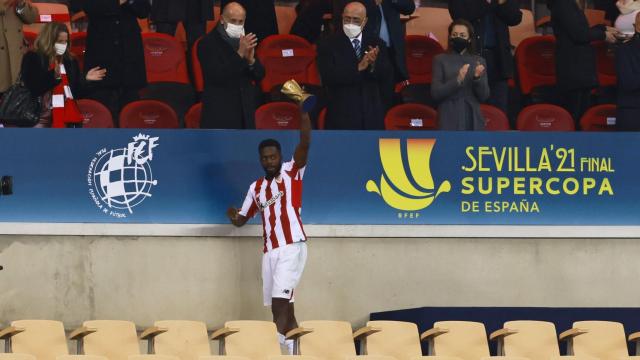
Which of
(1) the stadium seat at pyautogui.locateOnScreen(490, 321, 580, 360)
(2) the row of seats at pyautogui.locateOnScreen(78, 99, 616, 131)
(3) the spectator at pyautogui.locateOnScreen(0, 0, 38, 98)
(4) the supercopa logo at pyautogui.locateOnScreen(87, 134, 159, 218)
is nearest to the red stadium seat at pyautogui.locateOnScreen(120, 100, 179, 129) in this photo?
(2) the row of seats at pyautogui.locateOnScreen(78, 99, 616, 131)

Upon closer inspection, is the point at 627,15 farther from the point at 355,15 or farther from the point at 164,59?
the point at 164,59

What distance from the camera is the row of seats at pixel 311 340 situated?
11484 mm

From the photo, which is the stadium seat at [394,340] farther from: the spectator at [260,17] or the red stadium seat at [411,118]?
the spectator at [260,17]

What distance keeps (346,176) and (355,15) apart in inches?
56.4

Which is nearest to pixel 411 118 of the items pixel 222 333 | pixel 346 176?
pixel 346 176

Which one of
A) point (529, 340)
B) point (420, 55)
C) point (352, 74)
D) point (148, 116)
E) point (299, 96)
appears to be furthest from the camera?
point (420, 55)

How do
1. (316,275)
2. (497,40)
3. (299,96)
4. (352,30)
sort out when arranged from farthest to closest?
(497,40)
(352,30)
(316,275)
(299,96)

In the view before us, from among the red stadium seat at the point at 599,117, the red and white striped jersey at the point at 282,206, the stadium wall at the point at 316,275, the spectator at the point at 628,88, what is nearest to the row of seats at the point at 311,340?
the red and white striped jersey at the point at 282,206

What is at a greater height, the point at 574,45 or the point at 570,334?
the point at 574,45

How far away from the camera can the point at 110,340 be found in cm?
1152

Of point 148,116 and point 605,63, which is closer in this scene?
point 148,116

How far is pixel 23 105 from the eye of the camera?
1337 cm

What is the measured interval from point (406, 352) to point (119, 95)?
14.2 feet

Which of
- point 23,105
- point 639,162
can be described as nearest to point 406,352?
point 639,162
